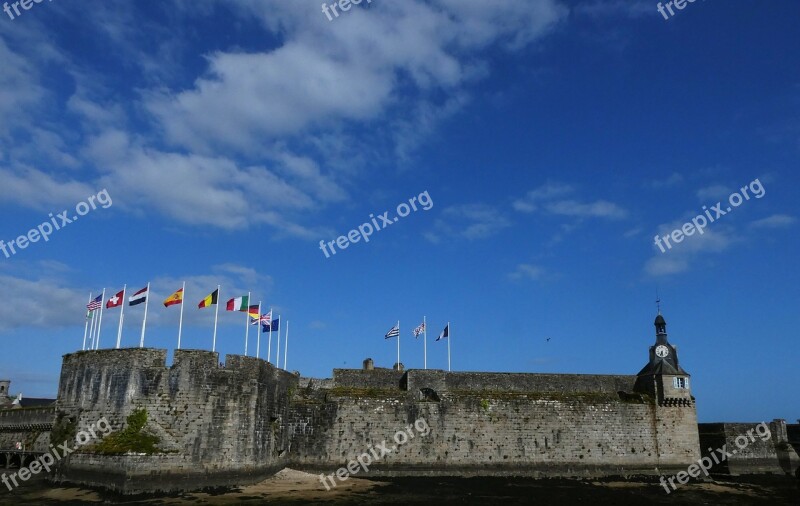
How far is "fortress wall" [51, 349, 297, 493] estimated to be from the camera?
23297 mm

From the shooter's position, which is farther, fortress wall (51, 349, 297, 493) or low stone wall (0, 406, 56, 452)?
low stone wall (0, 406, 56, 452)

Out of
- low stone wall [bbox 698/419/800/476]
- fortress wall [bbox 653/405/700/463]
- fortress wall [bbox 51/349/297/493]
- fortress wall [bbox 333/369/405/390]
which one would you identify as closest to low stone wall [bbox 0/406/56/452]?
fortress wall [bbox 51/349/297/493]

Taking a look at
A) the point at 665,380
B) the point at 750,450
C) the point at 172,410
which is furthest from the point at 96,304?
the point at 750,450

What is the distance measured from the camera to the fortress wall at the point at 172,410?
23.3 meters

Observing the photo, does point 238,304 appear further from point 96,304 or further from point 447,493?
point 447,493

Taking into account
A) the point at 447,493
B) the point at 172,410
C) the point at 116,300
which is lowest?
the point at 447,493

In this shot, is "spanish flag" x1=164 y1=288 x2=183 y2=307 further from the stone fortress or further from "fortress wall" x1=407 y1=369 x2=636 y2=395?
"fortress wall" x1=407 y1=369 x2=636 y2=395

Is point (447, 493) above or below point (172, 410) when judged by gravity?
below

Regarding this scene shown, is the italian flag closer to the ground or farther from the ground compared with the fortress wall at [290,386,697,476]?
farther from the ground

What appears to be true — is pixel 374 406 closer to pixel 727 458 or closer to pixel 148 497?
pixel 148 497

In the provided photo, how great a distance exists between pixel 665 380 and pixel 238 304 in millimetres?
26247

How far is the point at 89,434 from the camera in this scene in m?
24.1

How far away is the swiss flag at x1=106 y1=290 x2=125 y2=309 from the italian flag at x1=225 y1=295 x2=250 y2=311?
4.81 metres

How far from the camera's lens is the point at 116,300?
26.3 m
